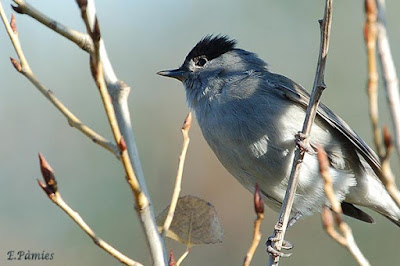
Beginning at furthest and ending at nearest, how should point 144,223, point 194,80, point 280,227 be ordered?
point 194,80
point 280,227
point 144,223

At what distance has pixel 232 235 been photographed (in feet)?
21.0

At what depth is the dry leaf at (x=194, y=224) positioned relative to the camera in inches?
91.6

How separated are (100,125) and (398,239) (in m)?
3.64

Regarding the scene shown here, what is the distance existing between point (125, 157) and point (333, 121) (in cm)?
275

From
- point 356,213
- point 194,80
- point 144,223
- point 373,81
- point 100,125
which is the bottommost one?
point 144,223

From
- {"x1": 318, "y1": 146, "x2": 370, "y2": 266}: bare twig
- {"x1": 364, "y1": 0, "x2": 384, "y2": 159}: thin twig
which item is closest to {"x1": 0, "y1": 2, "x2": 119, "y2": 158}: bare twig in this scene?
{"x1": 318, "y1": 146, "x2": 370, "y2": 266}: bare twig

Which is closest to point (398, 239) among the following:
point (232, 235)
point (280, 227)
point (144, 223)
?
point (232, 235)

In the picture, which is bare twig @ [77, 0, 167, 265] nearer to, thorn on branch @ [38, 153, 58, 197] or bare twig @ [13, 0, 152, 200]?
bare twig @ [13, 0, 152, 200]

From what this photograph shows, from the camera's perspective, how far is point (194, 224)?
2.35 m

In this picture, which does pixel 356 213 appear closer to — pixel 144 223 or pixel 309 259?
pixel 309 259

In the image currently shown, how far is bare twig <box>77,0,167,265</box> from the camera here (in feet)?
5.08

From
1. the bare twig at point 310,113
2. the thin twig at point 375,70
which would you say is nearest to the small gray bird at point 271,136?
the bare twig at point 310,113

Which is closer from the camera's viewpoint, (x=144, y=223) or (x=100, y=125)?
(x=144, y=223)

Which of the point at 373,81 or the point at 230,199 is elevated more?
the point at 230,199
